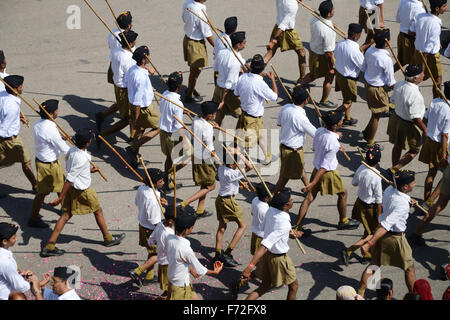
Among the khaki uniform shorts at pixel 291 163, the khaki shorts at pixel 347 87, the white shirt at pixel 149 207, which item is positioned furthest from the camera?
the khaki shorts at pixel 347 87

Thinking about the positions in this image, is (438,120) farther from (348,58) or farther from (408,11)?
(408,11)

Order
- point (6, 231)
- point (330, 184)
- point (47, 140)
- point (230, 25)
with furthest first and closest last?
1. point (230, 25)
2. point (330, 184)
3. point (47, 140)
4. point (6, 231)

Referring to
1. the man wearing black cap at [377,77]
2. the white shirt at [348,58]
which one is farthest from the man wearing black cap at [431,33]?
the white shirt at [348,58]

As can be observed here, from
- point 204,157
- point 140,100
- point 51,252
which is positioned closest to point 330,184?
point 204,157

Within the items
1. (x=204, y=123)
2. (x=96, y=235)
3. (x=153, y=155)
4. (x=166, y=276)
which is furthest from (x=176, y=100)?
(x=166, y=276)

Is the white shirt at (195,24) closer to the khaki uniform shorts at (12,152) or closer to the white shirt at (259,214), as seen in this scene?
the khaki uniform shorts at (12,152)

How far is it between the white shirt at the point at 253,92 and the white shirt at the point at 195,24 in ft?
5.90

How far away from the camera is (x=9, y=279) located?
8000mm

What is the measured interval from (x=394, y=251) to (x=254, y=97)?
3590 mm

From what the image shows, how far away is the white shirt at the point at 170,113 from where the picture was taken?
35.6ft

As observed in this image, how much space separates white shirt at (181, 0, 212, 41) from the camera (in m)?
12.7

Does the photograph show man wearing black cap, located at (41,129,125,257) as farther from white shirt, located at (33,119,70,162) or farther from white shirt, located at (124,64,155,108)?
white shirt, located at (124,64,155,108)

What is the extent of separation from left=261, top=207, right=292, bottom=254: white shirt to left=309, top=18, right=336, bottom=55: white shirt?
4.97 meters

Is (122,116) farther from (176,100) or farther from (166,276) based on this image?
(166,276)
